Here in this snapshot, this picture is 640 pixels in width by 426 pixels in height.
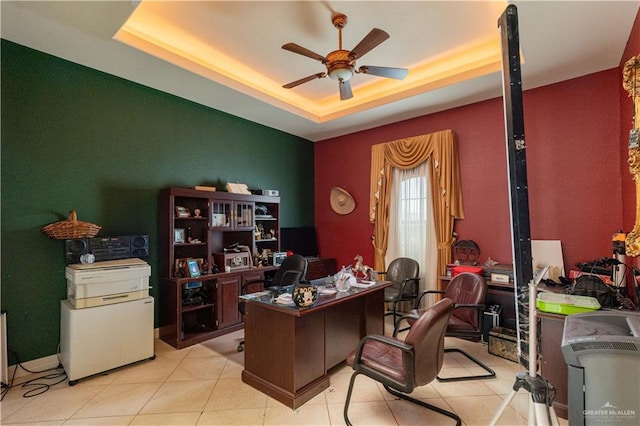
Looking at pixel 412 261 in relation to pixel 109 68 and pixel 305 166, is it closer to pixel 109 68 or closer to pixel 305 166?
pixel 305 166

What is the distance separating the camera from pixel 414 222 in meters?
4.57

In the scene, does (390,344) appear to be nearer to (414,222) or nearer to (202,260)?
(202,260)

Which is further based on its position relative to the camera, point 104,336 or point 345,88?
point 345,88

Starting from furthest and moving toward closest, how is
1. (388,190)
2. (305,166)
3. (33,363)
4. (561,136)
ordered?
1. (305,166)
2. (388,190)
3. (561,136)
4. (33,363)

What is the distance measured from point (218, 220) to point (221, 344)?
60.0 inches

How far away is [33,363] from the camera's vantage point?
111 inches

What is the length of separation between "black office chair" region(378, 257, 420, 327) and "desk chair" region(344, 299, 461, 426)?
177 cm

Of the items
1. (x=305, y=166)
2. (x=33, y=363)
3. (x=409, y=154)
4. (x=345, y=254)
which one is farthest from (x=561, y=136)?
(x=33, y=363)

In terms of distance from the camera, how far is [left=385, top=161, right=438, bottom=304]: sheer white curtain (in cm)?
439

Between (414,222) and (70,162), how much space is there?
4.37m

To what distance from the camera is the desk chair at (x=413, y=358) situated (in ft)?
6.11

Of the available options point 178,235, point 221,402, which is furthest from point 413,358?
point 178,235

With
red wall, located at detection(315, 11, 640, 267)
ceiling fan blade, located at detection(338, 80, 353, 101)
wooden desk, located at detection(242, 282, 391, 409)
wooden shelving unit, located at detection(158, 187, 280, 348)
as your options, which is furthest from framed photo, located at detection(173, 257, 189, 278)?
red wall, located at detection(315, 11, 640, 267)

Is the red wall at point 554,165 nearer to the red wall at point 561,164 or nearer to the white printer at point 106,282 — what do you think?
the red wall at point 561,164
